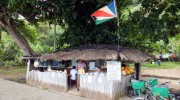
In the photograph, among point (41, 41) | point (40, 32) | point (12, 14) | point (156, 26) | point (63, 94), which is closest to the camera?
point (63, 94)

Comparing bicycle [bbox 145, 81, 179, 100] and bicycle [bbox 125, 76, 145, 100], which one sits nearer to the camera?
bicycle [bbox 145, 81, 179, 100]

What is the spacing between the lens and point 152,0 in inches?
565

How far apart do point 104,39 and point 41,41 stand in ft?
84.4

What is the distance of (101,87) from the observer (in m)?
12.4

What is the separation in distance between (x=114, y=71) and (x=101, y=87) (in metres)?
0.93

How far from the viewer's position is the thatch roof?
12.6 metres

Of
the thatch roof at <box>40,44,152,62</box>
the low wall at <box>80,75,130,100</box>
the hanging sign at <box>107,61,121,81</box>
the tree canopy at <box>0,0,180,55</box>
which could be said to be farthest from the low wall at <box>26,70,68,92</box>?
the tree canopy at <box>0,0,180,55</box>

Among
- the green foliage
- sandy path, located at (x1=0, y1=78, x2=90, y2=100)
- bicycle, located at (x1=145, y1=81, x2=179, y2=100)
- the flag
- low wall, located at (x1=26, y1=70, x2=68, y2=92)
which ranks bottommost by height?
sandy path, located at (x1=0, y1=78, x2=90, y2=100)

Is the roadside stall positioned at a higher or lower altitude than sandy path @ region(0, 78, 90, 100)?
higher

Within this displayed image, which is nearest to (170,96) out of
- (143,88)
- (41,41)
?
(143,88)

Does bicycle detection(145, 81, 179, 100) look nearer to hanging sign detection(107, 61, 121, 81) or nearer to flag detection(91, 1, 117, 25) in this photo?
hanging sign detection(107, 61, 121, 81)

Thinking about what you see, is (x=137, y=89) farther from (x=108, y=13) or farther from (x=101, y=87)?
(x=108, y=13)

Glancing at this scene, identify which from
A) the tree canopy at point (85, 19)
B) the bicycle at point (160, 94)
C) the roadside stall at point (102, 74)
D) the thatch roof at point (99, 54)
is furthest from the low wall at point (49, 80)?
the bicycle at point (160, 94)

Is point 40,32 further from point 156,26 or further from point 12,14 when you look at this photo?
point 156,26
